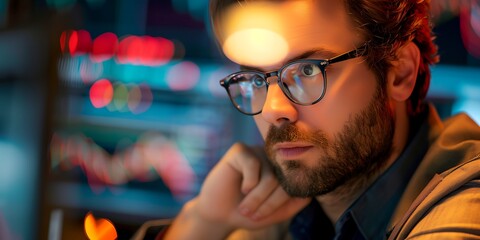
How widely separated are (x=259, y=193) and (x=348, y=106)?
355 mm

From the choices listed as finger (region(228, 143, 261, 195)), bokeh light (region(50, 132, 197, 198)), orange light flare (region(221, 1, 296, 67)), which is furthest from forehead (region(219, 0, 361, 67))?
bokeh light (region(50, 132, 197, 198))

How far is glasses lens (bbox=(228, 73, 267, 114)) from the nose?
2.6 inches

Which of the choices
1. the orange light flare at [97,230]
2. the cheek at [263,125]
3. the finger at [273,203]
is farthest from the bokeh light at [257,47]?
the orange light flare at [97,230]

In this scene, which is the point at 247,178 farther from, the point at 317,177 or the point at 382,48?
the point at 382,48

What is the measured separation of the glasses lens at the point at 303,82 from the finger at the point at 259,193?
0.30 metres

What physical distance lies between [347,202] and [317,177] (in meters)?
0.20

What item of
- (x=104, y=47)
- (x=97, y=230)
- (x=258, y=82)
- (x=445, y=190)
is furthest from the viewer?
(x=104, y=47)

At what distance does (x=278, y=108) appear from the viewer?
132 cm

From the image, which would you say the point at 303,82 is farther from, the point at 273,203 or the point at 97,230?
the point at 97,230

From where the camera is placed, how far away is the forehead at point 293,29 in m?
1.33

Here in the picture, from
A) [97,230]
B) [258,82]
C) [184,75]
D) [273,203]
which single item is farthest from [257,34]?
[184,75]

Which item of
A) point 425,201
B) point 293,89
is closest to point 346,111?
point 293,89

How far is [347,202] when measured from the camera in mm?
1511

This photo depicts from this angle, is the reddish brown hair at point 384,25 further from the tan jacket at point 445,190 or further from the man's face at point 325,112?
the tan jacket at point 445,190
